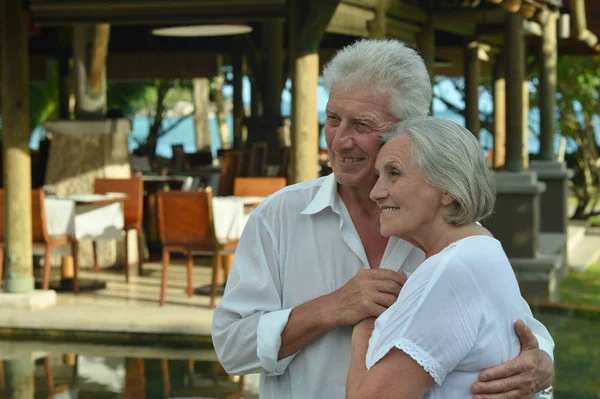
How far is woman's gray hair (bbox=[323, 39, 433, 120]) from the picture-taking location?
2.15 m

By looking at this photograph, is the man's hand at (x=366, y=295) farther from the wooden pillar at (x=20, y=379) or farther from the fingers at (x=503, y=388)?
the wooden pillar at (x=20, y=379)

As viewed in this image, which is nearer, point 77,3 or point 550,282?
point 77,3

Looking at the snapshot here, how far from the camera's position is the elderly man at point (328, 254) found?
215 cm

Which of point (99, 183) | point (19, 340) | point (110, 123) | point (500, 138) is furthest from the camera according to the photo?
point (500, 138)

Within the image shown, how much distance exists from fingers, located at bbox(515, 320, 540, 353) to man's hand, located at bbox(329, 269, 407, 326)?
0.23 metres

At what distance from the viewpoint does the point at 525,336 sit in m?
1.93

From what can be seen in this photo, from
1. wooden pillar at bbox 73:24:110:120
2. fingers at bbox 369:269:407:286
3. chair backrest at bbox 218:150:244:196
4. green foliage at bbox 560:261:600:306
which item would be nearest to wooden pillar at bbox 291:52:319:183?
green foliage at bbox 560:261:600:306

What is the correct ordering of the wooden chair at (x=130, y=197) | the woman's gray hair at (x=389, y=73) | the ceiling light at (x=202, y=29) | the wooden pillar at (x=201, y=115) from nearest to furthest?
the woman's gray hair at (x=389, y=73) → the wooden chair at (x=130, y=197) → the ceiling light at (x=202, y=29) → the wooden pillar at (x=201, y=115)

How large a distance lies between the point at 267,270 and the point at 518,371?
542 millimetres

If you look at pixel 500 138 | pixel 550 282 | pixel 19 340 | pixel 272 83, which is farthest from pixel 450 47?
pixel 19 340

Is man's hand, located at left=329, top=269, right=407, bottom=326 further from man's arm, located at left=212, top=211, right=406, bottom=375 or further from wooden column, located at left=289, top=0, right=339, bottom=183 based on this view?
wooden column, located at left=289, top=0, right=339, bottom=183

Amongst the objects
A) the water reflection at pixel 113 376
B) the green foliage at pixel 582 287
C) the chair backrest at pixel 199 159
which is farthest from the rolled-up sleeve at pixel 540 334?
the chair backrest at pixel 199 159

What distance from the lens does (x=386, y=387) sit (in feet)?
5.89

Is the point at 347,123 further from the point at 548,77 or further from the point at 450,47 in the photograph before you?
the point at 450,47
